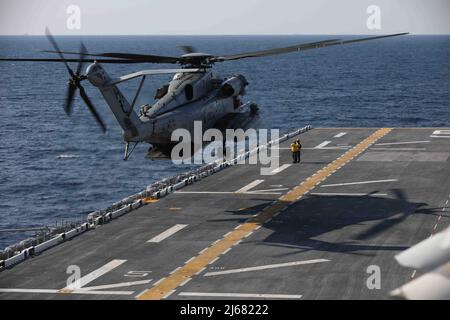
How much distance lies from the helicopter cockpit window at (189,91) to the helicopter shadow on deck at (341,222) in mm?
7233

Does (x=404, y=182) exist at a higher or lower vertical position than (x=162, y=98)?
lower

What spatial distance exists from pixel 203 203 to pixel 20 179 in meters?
42.0

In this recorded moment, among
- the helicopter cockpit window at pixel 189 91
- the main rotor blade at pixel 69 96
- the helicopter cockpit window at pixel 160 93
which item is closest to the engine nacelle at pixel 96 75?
the main rotor blade at pixel 69 96

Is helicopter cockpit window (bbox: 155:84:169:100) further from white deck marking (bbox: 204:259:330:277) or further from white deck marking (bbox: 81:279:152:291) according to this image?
white deck marking (bbox: 81:279:152:291)


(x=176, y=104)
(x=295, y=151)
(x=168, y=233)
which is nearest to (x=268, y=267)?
(x=168, y=233)

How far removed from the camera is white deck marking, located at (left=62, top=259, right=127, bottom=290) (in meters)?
27.8

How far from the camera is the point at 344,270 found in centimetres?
2923

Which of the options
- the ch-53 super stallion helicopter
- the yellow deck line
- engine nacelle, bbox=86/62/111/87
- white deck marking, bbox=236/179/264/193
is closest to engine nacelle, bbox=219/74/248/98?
the ch-53 super stallion helicopter

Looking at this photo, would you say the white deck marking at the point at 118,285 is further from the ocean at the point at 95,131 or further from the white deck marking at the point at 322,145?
the white deck marking at the point at 322,145

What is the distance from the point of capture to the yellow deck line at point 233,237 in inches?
1072

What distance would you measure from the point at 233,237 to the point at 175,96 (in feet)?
26.2
